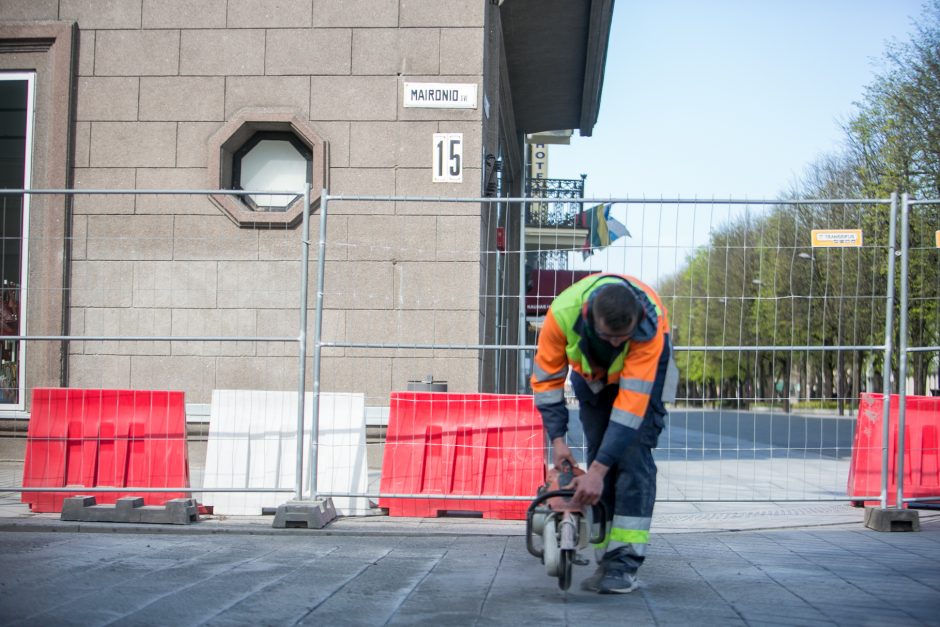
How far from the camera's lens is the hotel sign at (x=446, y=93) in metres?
10.7

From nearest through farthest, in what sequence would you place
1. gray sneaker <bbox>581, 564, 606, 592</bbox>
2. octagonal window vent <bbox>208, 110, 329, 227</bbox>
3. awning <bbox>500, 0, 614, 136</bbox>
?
gray sneaker <bbox>581, 564, 606, 592</bbox> → octagonal window vent <bbox>208, 110, 329, 227</bbox> → awning <bbox>500, 0, 614, 136</bbox>

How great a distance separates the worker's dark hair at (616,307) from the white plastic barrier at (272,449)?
3563 mm

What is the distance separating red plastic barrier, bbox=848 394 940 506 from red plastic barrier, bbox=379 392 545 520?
286cm

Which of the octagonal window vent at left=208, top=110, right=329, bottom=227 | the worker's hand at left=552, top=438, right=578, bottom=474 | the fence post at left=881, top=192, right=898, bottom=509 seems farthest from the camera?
the octagonal window vent at left=208, top=110, right=329, bottom=227

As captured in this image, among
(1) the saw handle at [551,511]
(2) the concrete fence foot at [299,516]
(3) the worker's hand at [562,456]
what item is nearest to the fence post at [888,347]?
(1) the saw handle at [551,511]

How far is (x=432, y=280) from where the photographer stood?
34.2 feet

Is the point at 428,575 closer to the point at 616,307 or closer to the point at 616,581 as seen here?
the point at 616,581

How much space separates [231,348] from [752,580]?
6842mm

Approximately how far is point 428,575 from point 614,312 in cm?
181

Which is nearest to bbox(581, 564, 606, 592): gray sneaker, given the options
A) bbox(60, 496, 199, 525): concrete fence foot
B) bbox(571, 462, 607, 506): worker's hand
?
bbox(571, 462, 607, 506): worker's hand

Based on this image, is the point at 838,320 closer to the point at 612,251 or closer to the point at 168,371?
the point at 612,251

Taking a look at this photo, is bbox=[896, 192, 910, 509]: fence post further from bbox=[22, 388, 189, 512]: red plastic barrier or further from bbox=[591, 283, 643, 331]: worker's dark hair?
bbox=[22, 388, 189, 512]: red plastic barrier

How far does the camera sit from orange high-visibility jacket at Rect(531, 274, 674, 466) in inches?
174

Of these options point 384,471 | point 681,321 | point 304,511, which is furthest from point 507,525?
point 681,321
